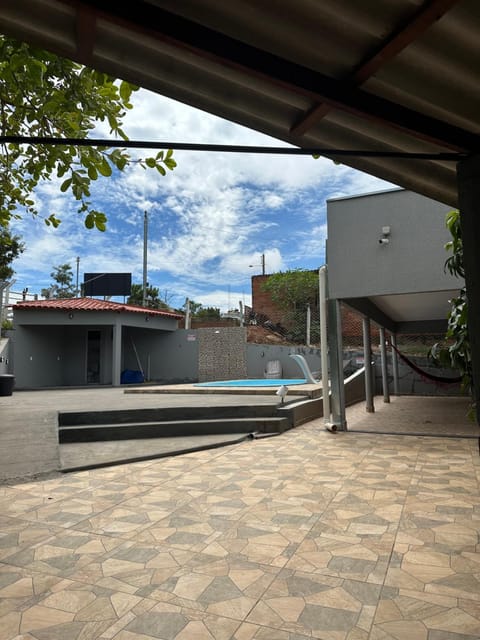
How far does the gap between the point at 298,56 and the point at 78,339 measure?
48.4ft

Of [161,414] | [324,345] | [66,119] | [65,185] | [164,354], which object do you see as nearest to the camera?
[65,185]

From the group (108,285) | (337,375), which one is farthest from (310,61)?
(108,285)

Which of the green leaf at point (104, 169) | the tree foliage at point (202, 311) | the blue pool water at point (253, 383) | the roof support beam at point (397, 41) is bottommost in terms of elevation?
the blue pool water at point (253, 383)

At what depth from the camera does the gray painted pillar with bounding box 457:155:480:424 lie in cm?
171

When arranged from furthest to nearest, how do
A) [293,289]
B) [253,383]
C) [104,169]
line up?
[293,289], [253,383], [104,169]

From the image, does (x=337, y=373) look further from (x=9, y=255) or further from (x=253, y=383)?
(x=9, y=255)

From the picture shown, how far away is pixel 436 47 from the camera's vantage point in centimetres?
148

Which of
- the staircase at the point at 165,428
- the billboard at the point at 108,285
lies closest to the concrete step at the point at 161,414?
the staircase at the point at 165,428

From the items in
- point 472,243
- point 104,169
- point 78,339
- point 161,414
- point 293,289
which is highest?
point 293,289

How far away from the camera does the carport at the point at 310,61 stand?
1.44m

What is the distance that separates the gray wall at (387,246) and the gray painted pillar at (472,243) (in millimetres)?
4263

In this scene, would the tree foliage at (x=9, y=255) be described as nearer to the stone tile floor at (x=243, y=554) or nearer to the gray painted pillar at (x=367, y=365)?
the gray painted pillar at (x=367, y=365)

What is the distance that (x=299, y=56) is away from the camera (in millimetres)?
1608

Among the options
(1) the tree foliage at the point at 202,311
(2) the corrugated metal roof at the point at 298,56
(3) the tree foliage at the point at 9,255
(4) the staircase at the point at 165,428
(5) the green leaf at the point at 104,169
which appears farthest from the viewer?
(1) the tree foliage at the point at 202,311
